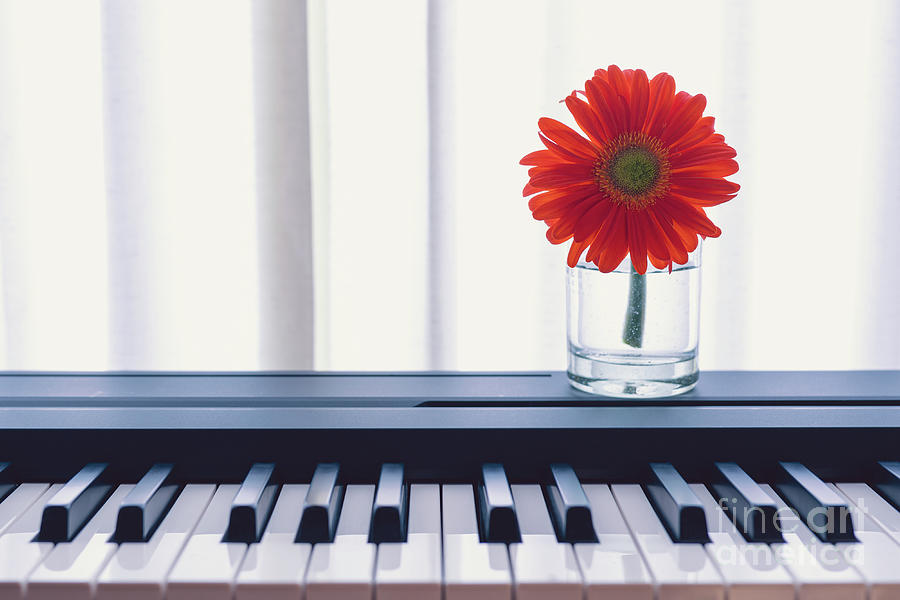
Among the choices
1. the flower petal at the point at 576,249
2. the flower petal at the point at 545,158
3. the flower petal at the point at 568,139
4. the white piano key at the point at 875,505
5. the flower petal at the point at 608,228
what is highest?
the flower petal at the point at 568,139

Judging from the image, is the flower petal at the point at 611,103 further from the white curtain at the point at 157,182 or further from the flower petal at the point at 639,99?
the white curtain at the point at 157,182

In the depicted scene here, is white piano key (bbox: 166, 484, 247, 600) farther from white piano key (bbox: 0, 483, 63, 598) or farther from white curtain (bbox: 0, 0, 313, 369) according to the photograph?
white curtain (bbox: 0, 0, 313, 369)

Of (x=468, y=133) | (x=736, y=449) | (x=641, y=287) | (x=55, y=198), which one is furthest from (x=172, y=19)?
(x=736, y=449)

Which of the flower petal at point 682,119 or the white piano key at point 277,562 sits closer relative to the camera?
the white piano key at point 277,562

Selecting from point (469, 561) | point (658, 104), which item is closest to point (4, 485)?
point (469, 561)

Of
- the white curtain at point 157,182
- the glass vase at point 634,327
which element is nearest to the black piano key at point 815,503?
the glass vase at point 634,327

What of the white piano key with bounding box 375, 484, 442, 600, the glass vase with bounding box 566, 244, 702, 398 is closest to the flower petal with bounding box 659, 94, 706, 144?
the glass vase with bounding box 566, 244, 702, 398

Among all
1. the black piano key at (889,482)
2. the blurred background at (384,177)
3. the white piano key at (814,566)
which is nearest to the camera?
the white piano key at (814,566)

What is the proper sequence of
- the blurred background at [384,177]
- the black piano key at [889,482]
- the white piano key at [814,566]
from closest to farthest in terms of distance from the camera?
the white piano key at [814,566] → the black piano key at [889,482] → the blurred background at [384,177]

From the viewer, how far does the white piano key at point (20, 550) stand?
455mm

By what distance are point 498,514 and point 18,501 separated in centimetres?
37

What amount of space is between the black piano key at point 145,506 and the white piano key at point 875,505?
510 mm

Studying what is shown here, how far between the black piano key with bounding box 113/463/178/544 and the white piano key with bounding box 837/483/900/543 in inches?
20.1

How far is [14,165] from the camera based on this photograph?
1172 millimetres
